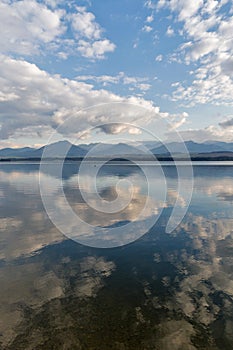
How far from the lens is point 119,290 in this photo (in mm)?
13672

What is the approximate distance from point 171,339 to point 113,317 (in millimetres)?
2475

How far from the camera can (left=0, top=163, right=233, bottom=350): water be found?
10.3 meters

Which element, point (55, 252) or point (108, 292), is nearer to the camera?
point (108, 292)

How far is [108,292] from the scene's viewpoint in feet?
44.2

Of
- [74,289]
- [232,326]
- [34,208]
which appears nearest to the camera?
[232,326]

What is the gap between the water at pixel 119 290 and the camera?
33.8 ft

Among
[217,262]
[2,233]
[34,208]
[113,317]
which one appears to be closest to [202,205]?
[217,262]

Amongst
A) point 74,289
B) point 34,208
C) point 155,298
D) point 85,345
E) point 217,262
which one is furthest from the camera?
point 34,208

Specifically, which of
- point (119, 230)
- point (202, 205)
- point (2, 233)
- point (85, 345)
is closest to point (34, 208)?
point (2, 233)

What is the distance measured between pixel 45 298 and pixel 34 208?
21181 mm

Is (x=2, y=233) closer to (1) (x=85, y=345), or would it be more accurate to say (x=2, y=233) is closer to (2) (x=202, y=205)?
(1) (x=85, y=345)

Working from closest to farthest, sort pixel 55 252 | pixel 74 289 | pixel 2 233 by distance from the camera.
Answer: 1. pixel 74 289
2. pixel 55 252
3. pixel 2 233

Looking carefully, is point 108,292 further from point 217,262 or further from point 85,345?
point 217,262

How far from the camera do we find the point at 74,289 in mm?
13812
